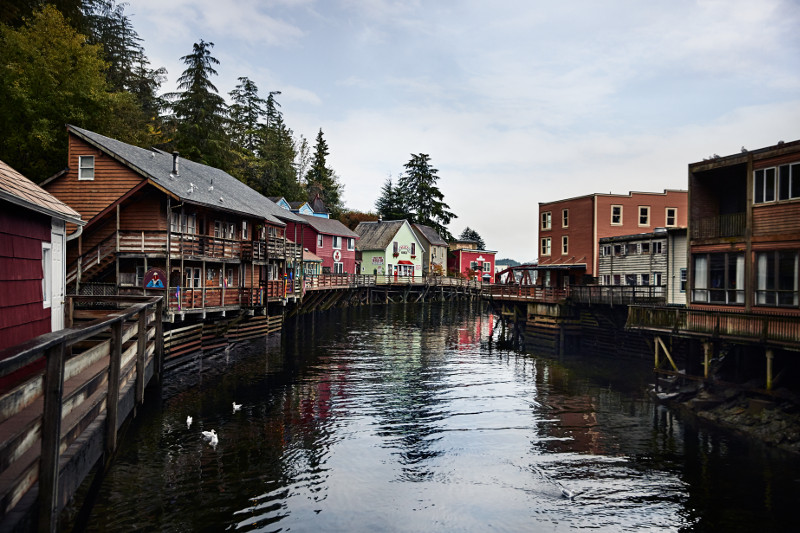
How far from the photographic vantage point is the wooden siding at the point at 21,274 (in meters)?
10.1

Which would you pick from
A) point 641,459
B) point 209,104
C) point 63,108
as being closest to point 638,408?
point 641,459

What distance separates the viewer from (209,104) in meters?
62.8

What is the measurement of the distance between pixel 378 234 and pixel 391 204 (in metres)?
26.7

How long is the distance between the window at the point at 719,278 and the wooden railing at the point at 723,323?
1.97 meters

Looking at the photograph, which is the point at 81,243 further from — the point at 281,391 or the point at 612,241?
the point at 612,241

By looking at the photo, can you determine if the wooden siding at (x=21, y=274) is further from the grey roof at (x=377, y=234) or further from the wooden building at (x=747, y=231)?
the grey roof at (x=377, y=234)

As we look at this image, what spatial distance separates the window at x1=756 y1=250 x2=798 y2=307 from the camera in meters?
20.9

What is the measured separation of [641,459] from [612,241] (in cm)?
2598

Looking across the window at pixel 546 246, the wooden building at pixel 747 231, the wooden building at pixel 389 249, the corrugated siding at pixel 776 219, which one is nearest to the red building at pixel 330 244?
the wooden building at pixel 389 249

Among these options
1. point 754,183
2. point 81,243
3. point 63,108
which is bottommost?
point 81,243

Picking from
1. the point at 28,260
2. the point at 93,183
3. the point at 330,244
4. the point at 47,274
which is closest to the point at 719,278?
the point at 47,274

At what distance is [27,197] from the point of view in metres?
10.6

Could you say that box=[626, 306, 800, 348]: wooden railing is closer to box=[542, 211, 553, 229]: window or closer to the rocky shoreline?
the rocky shoreline

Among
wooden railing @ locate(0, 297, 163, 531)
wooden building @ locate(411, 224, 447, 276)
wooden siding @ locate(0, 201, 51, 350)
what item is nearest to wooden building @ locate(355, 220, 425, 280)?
wooden building @ locate(411, 224, 447, 276)
